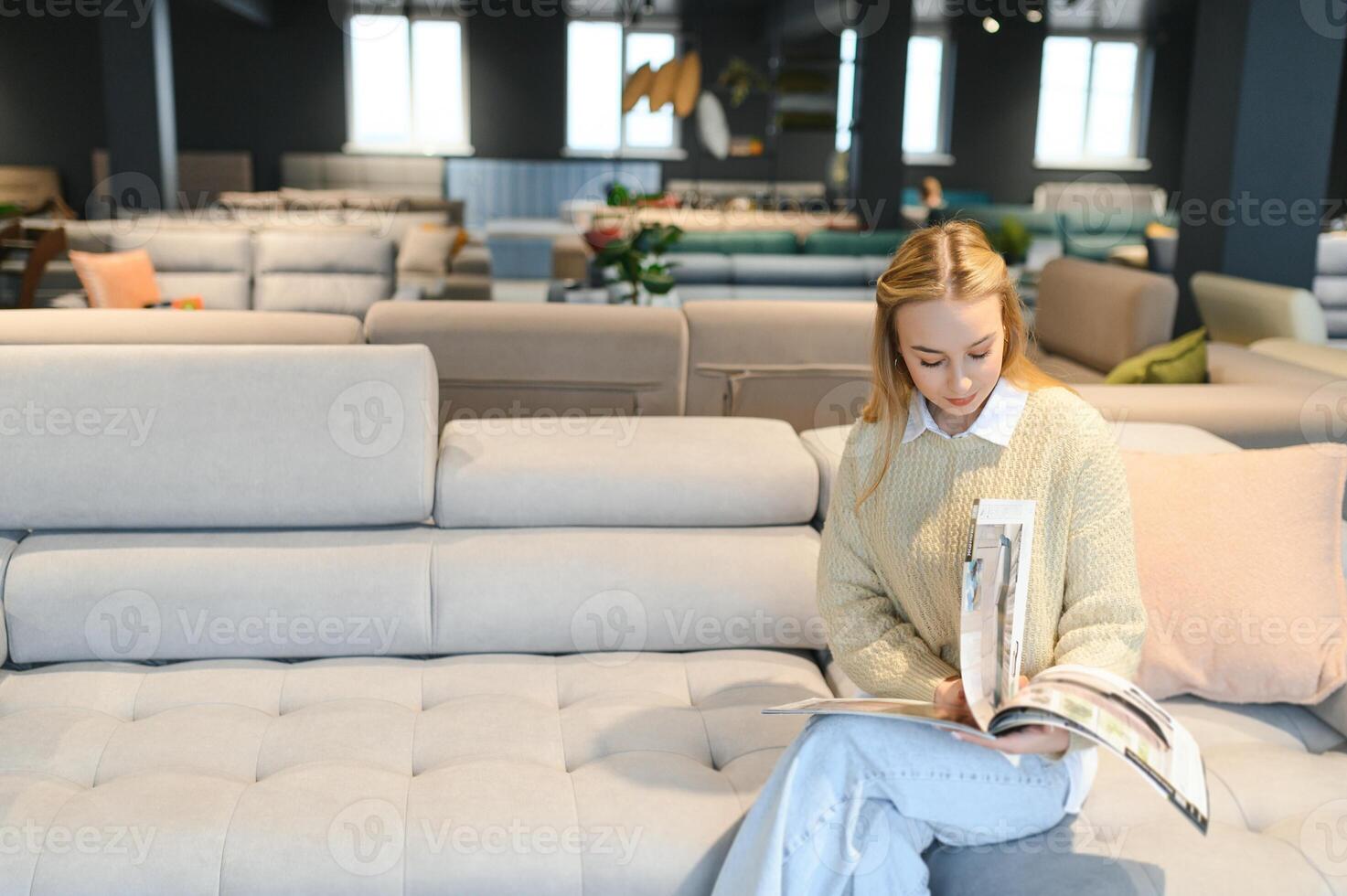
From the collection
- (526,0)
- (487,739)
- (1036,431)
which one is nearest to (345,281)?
(487,739)

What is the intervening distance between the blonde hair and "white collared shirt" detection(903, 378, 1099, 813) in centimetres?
2

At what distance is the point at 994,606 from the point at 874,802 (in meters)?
0.30

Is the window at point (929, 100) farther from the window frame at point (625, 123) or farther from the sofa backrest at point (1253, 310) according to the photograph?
the sofa backrest at point (1253, 310)

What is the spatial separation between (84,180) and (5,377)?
44.2 ft

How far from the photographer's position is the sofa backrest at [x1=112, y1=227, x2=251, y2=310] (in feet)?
20.1

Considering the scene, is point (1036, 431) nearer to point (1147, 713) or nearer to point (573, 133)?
point (1147, 713)

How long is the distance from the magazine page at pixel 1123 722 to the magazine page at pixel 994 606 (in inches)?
2.0

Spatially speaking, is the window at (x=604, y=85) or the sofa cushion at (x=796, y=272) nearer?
the sofa cushion at (x=796, y=272)

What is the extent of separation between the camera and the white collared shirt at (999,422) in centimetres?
162

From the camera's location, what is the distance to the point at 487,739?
1.92m

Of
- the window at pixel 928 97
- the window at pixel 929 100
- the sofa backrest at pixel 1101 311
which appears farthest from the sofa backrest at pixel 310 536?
the window at pixel 928 97

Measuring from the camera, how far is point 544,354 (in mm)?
3076

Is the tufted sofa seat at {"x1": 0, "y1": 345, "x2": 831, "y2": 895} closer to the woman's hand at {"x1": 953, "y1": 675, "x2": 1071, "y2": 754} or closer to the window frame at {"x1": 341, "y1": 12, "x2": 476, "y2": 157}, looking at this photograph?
the woman's hand at {"x1": 953, "y1": 675, "x2": 1071, "y2": 754}

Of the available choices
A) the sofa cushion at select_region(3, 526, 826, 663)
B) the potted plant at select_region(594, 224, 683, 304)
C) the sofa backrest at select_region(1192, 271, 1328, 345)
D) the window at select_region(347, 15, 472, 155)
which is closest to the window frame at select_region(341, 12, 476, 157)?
the window at select_region(347, 15, 472, 155)
